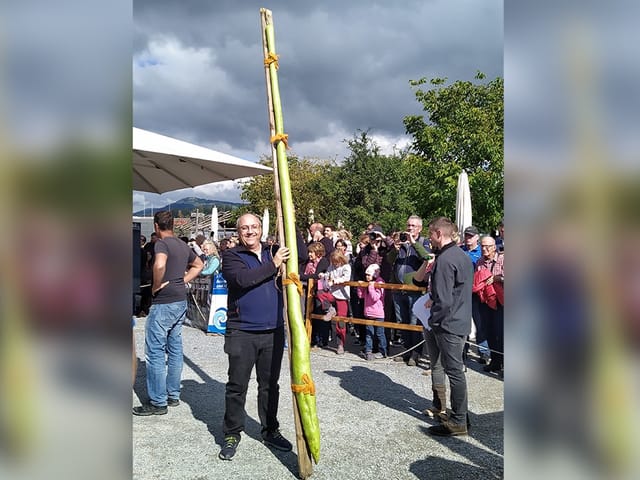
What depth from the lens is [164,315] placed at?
5.50 meters

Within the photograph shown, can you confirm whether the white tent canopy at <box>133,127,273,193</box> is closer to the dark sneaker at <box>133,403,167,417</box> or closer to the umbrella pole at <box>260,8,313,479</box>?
the umbrella pole at <box>260,8,313,479</box>

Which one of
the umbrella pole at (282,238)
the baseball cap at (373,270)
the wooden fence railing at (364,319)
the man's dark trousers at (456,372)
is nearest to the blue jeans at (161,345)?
the umbrella pole at (282,238)

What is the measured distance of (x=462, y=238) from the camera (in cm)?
895

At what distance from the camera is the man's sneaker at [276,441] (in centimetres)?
444

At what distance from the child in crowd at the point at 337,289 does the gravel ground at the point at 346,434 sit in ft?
4.69

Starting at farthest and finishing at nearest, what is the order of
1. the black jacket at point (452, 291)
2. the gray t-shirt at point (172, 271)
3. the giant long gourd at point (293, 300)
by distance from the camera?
1. the gray t-shirt at point (172, 271)
2. the black jacket at point (452, 291)
3. the giant long gourd at point (293, 300)

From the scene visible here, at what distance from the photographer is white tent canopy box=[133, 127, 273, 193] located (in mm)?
5629

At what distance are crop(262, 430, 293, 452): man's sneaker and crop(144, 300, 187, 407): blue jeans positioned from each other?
1476 mm

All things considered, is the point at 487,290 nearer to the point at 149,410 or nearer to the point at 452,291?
the point at 452,291

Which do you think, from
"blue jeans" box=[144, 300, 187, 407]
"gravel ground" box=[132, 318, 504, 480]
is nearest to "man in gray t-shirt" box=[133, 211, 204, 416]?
"blue jeans" box=[144, 300, 187, 407]

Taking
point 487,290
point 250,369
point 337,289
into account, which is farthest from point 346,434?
point 337,289

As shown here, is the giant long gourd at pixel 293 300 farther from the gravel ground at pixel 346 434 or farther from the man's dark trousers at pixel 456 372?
the man's dark trousers at pixel 456 372
